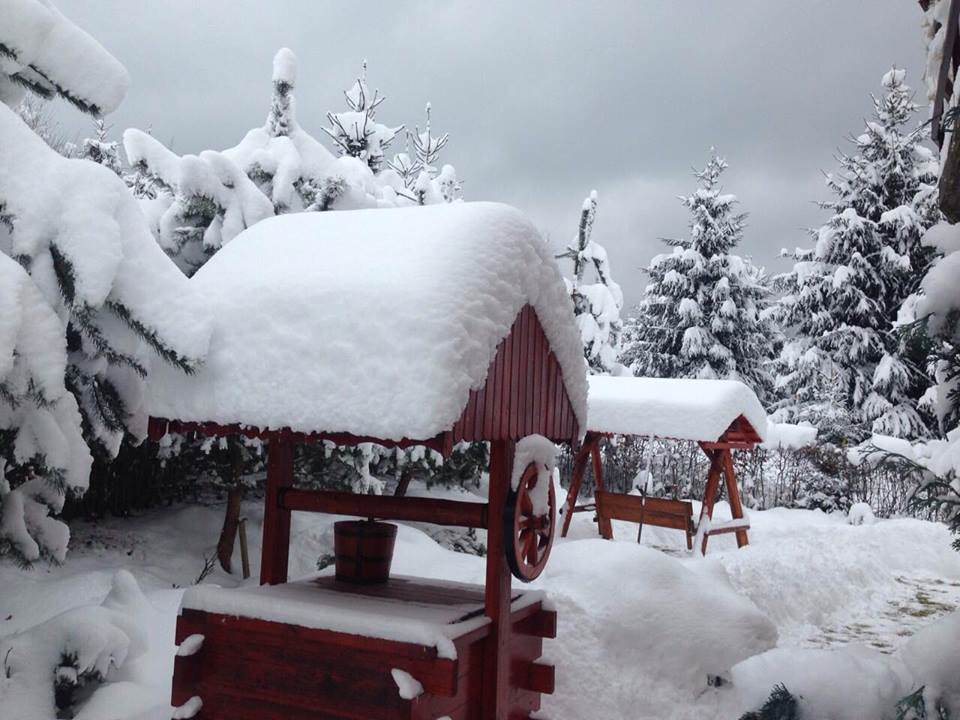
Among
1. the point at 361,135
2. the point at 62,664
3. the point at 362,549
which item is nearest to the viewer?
the point at 62,664

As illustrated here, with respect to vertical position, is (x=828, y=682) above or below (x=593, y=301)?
below

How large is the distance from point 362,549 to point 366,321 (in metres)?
→ 1.72

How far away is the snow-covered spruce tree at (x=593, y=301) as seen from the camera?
18906 millimetres

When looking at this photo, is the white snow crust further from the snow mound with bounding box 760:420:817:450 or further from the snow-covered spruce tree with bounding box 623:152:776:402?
the snow-covered spruce tree with bounding box 623:152:776:402

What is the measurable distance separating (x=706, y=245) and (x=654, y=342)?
3.57 metres

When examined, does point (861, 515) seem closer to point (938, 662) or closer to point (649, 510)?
point (649, 510)

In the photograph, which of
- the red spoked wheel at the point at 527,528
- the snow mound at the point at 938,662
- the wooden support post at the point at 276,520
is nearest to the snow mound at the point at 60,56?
the wooden support post at the point at 276,520

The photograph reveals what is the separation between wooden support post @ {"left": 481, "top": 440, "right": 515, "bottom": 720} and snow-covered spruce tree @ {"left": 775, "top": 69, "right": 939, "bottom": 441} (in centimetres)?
1745

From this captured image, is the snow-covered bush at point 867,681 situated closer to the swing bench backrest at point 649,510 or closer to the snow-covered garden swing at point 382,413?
the snow-covered garden swing at point 382,413

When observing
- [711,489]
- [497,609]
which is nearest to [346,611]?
[497,609]

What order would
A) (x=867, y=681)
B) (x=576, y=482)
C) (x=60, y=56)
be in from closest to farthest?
(x=867, y=681)
(x=60, y=56)
(x=576, y=482)

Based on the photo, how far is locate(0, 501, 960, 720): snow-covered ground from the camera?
5.10 m

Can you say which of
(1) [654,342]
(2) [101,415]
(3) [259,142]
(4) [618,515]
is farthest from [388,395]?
(1) [654,342]

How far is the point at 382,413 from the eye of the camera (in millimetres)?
3119
